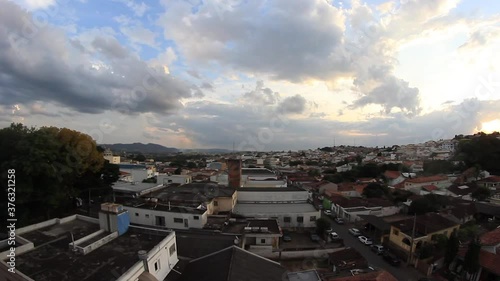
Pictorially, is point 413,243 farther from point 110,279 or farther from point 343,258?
point 110,279

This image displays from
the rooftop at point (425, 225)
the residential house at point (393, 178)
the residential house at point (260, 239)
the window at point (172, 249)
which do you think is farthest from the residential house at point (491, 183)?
the window at point (172, 249)

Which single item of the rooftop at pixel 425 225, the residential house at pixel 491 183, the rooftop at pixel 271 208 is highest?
the residential house at pixel 491 183

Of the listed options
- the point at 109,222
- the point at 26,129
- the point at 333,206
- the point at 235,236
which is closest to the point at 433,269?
the point at 235,236

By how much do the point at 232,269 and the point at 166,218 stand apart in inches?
433

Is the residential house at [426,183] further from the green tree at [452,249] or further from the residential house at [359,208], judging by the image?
the green tree at [452,249]

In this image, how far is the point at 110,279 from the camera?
856 centimetres

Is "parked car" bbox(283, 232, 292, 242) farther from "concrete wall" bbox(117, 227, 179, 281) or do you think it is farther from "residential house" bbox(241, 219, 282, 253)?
"concrete wall" bbox(117, 227, 179, 281)

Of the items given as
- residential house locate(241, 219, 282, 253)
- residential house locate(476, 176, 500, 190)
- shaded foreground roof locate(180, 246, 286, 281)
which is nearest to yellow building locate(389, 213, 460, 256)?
residential house locate(241, 219, 282, 253)

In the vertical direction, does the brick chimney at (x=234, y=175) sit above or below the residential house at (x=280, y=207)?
above

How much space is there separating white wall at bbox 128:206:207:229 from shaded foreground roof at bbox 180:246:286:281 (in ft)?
21.9

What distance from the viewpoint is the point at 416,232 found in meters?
17.5

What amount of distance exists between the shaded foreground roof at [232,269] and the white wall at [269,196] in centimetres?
1525

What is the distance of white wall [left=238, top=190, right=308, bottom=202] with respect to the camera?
2670cm

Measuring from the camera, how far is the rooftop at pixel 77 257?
8.82 metres
